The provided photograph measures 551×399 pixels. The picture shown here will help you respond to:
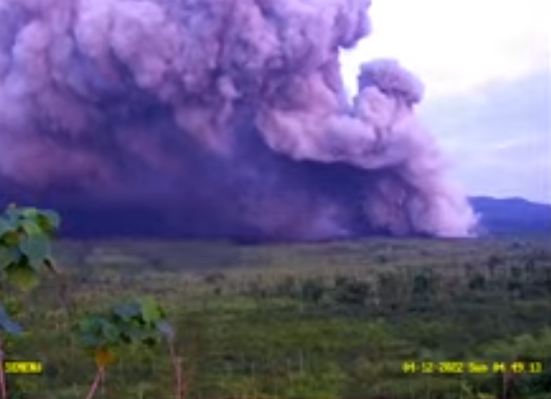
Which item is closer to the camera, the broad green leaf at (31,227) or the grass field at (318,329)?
the broad green leaf at (31,227)

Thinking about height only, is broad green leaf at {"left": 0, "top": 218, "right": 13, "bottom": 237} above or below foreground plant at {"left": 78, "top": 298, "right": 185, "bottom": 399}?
above

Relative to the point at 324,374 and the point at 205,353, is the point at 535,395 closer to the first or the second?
the point at 324,374

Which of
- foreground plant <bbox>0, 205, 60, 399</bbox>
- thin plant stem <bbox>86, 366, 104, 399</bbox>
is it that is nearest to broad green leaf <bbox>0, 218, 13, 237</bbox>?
foreground plant <bbox>0, 205, 60, 399</bbox>

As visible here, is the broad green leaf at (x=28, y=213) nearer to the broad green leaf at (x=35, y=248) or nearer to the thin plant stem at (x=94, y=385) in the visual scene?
the broad green leaf at (x=35, y=248)

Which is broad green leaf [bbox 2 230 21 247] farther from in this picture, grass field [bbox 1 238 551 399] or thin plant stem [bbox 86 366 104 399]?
grass field [bbox 1 238 551 399]

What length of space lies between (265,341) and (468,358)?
3.06 metres

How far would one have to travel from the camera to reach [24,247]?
1422 millimetres
